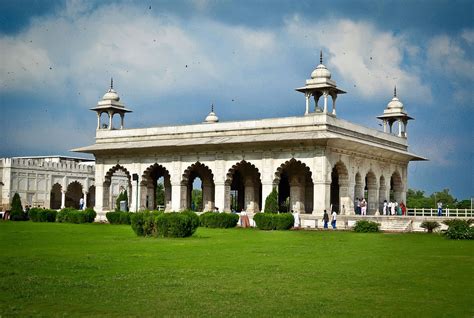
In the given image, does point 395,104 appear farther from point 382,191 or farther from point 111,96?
point 111,96

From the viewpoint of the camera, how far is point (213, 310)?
7.64 metres

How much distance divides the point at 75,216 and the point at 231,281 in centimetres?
2422

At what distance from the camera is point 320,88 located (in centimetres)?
3281

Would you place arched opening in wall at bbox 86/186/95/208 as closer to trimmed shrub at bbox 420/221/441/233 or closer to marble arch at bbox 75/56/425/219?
marble arch at bbox 75/56/425/219

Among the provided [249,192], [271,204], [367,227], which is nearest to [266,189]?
[271,204]

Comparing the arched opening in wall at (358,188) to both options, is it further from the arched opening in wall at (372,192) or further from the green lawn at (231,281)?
the green lawn at (231,281)

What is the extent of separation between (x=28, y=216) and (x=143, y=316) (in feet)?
97.0

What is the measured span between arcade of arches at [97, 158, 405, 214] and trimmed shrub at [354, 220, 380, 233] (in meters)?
5.50

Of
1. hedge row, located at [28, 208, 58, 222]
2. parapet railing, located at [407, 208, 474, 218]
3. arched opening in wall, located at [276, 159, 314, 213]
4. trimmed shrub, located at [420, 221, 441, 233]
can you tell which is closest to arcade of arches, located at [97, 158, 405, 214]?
arched opening in wall, located at [276, 159, 314, 213]

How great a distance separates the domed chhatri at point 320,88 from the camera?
32.8m

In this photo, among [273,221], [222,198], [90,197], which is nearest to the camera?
[273,221]

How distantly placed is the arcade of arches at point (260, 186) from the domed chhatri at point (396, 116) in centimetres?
309

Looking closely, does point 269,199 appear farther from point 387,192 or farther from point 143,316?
point 143,316

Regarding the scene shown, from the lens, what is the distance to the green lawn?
25.5ft
